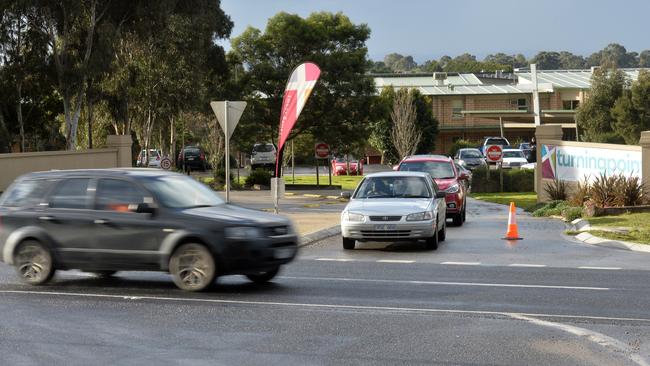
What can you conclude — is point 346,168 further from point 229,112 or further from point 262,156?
point 229,112

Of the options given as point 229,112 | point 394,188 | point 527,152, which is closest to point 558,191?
point 394,188

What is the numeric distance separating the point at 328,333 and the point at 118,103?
125 feet

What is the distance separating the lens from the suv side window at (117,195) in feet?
39.6

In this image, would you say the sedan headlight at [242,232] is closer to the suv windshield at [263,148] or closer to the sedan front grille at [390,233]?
the sedan front grille at [390,233]

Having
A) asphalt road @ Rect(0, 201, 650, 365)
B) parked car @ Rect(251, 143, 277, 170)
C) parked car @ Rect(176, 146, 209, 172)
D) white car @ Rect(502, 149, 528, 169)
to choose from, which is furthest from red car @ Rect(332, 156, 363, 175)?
asphalt road @ Rect(0, 201, 650, 365)

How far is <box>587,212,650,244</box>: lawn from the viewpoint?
1889 cm

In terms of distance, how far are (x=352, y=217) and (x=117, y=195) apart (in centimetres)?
611

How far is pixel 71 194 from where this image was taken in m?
12.4

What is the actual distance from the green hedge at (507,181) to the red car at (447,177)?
54.3 ft

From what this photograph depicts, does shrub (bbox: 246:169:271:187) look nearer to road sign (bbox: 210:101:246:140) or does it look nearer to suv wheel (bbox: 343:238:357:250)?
road sign (bbox: 210:101:246:140)

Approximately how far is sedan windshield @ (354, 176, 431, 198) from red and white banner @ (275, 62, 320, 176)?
174 inches

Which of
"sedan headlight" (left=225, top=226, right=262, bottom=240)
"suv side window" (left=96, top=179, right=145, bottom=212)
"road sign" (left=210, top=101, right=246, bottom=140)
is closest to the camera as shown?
"sedan headlight" (left=225, top=226, right=262, bottom=240)

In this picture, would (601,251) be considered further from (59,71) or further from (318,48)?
(318,48)

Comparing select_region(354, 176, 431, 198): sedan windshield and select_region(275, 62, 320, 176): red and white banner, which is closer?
select_region(354, 176, 431, 198): sedan windshield
